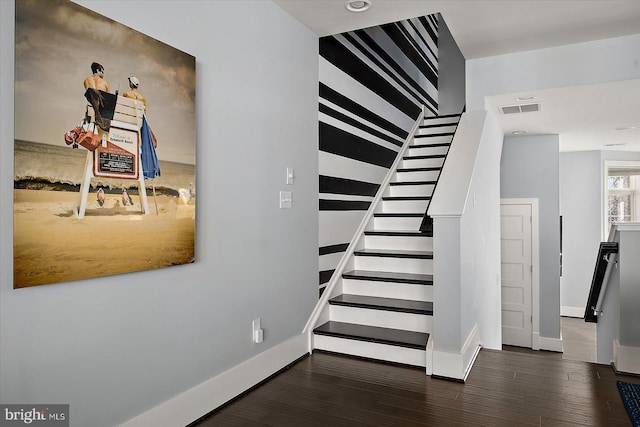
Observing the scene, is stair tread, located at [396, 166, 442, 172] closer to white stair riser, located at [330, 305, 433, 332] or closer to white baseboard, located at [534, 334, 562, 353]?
white stair riser, located at [330, 305, 433, 332]

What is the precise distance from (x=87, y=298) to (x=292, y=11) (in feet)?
7.53

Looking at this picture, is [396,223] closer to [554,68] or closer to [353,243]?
[353,243]

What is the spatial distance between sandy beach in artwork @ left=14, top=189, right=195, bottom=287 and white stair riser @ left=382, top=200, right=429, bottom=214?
291 cm

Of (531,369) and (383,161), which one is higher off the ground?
(383,161)

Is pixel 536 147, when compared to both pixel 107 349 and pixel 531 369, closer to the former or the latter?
pixel 531 369

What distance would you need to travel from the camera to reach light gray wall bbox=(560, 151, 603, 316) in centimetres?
804

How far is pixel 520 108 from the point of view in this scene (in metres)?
4.84

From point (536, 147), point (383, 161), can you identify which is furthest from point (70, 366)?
point (536, 147)

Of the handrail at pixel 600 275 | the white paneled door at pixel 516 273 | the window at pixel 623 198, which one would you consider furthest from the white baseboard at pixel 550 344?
the window at pixel 623 198

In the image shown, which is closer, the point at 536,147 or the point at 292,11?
the point at 292,11

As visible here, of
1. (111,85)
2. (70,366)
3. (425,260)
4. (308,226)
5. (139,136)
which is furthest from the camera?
(425,260)

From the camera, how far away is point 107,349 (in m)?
1.85

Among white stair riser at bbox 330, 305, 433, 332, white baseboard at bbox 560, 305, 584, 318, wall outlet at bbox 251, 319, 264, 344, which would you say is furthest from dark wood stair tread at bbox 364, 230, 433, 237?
white baseboard at bbox 560, 305, 584, 318

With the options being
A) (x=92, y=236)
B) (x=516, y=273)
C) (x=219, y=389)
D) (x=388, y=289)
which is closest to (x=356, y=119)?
(x=388, y=289)
